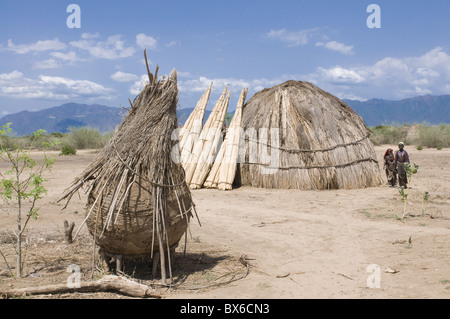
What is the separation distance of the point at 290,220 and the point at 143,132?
4.50m

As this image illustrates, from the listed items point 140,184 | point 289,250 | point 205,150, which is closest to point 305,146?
point 205,150

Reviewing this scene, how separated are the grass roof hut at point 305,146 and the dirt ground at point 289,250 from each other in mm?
1101

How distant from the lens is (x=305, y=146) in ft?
38.9

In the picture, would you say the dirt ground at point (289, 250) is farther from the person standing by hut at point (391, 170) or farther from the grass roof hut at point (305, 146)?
the person standing by hut at point (391, 170)

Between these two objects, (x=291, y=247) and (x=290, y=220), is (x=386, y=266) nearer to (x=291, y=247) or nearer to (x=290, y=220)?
(x=291, y=247)

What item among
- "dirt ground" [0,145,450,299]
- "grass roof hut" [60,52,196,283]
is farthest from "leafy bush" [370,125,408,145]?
"grass roof hut" [60,52,196,283]

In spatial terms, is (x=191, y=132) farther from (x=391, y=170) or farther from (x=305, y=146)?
(x=391, y=170)

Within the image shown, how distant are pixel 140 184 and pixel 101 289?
115cm

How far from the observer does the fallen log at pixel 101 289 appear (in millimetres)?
4094

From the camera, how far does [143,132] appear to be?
4645mm

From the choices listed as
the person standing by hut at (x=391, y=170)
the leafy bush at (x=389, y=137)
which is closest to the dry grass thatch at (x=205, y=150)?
the person standing by hut at (x=391, y=170)

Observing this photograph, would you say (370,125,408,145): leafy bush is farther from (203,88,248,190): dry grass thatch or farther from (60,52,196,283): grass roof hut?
(60,52,196,283): grass roof hut

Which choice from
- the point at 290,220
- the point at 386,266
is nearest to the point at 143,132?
the point at 386,266

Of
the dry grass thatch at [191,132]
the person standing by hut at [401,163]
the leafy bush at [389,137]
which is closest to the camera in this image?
the person standing by hut at [401,163]
